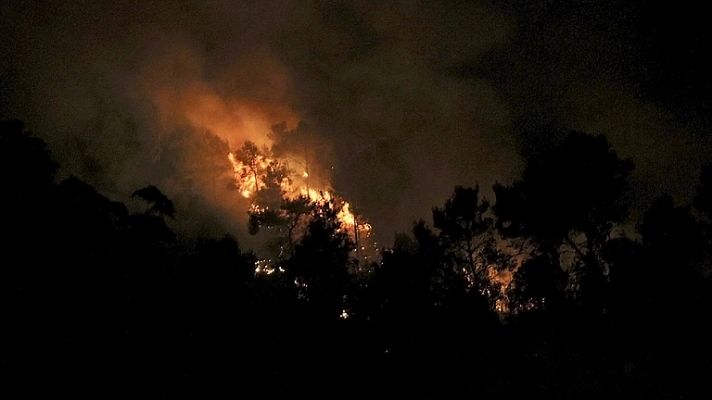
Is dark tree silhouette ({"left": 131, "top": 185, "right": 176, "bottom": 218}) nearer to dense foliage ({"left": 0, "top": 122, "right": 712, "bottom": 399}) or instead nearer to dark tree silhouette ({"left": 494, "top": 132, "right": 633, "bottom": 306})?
dense foliage ({"left": 0, "top": 122, "right": 712, "bottom": 399})

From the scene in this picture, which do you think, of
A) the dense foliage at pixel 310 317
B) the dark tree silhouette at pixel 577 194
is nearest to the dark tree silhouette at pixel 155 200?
the dense foliage at pixel 310 317

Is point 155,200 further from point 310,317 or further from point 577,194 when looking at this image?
point 577,194

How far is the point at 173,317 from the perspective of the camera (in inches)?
608

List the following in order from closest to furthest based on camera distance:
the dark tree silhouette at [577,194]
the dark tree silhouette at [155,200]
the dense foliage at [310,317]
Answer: the dense foliage at [310,317]
the dark tree silhouette at [155,200]
the dark tree silhouette at [577,194]

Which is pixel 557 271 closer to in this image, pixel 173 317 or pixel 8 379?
pixel 173 317

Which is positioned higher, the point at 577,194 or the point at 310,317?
the point at 577,194

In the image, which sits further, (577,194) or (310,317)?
(577,194)

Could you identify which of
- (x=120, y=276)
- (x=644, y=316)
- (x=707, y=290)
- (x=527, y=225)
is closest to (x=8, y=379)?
(x=120, y=276)

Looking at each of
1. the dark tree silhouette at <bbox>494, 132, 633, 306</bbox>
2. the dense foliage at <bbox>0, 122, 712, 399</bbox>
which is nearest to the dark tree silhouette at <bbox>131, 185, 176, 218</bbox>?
the dense foliage at <bbox>0, 122, 712, 399</bbox>

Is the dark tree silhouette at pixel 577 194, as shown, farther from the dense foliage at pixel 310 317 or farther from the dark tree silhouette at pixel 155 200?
the dark tree silhouette at pixel 155 200

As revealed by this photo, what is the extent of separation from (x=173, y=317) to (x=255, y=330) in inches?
117

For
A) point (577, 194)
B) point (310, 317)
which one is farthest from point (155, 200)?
point (577, 194)

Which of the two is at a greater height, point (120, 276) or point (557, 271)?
point (557, 271)

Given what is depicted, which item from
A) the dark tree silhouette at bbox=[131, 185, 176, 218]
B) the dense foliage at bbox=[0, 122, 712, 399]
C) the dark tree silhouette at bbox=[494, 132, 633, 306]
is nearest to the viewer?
the dense foliage at bbox=[0, 122, 712, 399]
